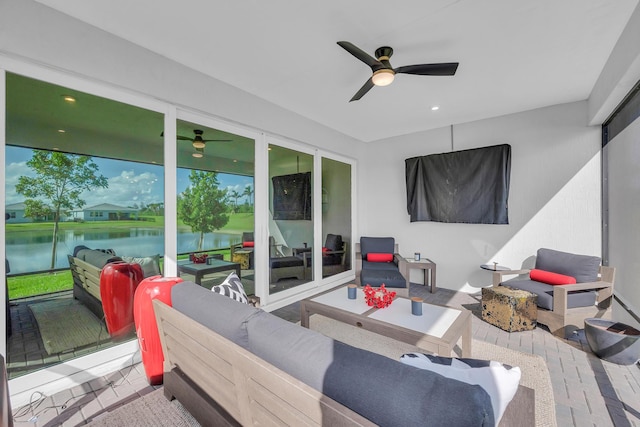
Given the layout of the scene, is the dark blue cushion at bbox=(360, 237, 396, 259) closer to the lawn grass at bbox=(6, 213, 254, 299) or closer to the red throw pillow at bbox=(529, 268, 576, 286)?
the red throw pillow at bbox=(529, 268, 576, 286)

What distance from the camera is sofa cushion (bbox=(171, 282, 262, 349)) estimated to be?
125cm

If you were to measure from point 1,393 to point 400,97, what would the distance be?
389 cm

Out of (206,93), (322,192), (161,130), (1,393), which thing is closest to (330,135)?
(322,192)

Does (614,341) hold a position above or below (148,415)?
above

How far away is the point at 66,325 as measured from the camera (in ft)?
7.03

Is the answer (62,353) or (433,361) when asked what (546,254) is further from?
(62,353)

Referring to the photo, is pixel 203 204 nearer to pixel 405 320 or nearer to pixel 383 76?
pixel 383 76

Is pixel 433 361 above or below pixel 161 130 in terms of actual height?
below

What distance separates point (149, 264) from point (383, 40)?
9.72ft

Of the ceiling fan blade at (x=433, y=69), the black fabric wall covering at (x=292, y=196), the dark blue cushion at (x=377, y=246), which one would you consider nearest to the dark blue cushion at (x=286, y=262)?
the black fabric wall covering at (x=292, y=196)

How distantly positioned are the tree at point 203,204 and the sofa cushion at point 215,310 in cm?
120

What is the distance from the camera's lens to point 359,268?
4.08 metres

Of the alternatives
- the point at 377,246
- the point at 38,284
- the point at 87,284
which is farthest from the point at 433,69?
the point at 38,284

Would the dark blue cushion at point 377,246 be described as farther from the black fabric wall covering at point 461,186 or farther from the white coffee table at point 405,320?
the white coffee table at point 405,320
